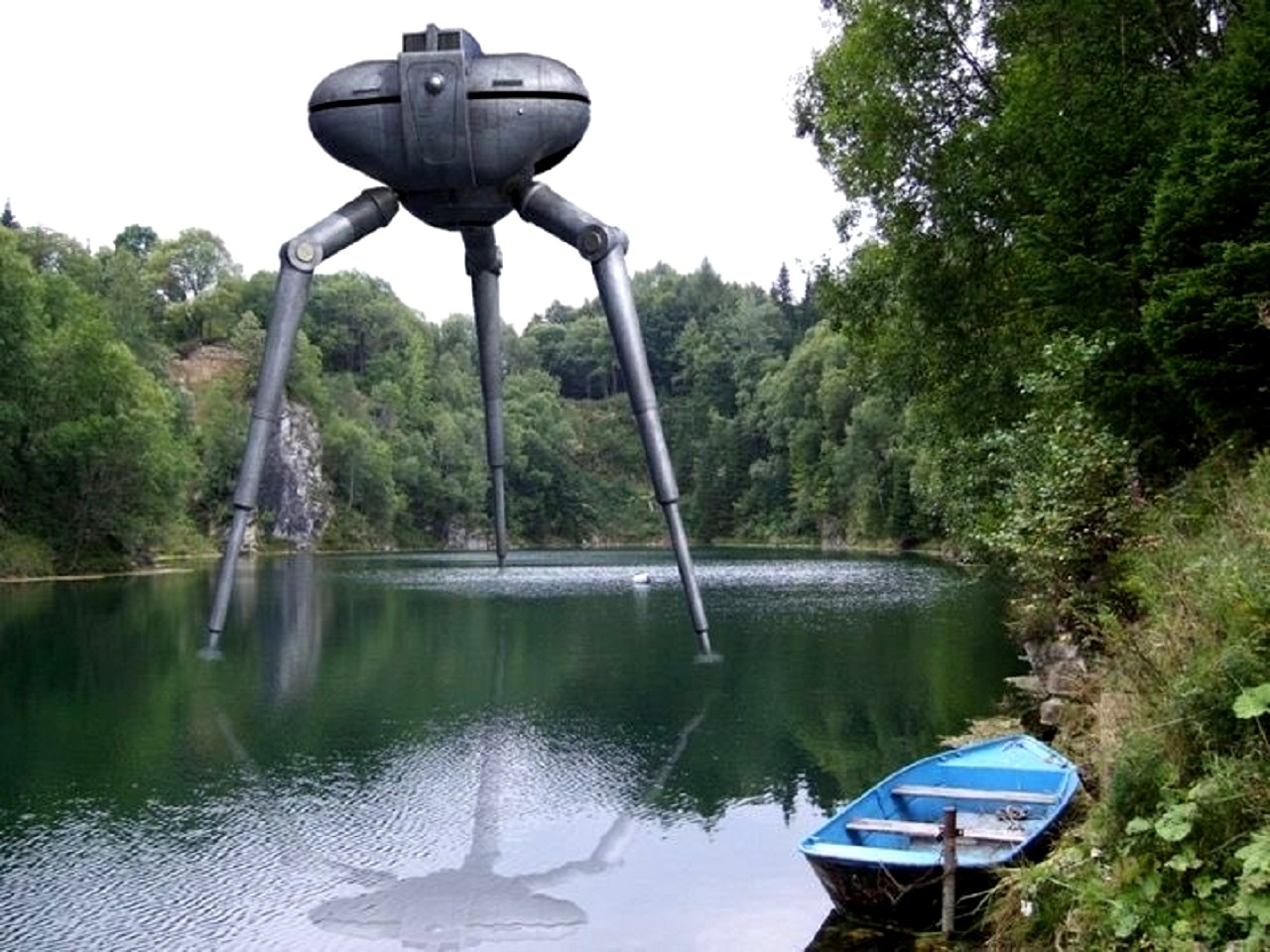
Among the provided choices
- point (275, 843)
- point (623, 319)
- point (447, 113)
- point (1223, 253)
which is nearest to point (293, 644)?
point (275, 843)

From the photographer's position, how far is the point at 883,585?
128 feet

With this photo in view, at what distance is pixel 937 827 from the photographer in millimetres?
8211

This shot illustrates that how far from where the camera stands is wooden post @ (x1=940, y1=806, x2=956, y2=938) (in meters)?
7.46

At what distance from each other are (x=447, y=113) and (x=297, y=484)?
2835 inches

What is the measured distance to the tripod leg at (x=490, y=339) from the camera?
6019 millimetres

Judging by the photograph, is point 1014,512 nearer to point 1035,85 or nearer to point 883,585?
point 1035,85

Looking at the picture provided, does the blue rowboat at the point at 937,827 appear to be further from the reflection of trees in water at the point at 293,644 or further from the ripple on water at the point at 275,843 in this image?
the reflection of trees in water at the point at 293,644

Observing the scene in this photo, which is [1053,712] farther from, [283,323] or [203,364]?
[203,364]

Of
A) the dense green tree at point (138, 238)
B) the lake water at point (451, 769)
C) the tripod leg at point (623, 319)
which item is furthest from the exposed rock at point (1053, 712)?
the dense green tree at point (138, 238)

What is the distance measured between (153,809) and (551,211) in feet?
29.9

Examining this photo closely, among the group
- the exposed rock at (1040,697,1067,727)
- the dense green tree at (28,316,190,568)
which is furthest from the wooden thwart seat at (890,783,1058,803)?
the dense green tree at (28,316,190,568)

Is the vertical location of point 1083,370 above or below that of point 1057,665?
above

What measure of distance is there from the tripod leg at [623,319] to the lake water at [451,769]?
117 inches

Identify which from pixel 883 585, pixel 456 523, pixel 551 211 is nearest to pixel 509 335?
pixel 456 523
